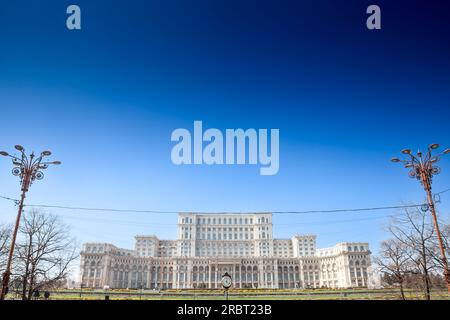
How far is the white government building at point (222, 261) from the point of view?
270 ft

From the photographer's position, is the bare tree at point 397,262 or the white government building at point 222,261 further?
the white government building at point 222,261

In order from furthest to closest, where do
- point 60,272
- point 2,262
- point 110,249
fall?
1. point 110,249
2. point 2,262
3. point 60,272

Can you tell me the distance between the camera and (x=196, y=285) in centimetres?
8506

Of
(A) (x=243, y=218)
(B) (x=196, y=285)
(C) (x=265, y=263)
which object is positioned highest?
(A) (x=243, y=218)

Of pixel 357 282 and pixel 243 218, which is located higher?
pixel 243 218

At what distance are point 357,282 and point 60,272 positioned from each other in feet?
272

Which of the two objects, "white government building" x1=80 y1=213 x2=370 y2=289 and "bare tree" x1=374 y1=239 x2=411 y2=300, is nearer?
"bare tree" x1=374 y1=239 x2=411 y2=300

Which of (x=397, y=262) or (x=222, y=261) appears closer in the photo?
(x=397, y=262)

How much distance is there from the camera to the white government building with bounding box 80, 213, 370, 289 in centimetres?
8231

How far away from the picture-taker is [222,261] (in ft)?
286

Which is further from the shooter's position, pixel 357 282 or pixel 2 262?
pixel 357 282
